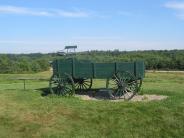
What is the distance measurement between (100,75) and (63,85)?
1.83 metres

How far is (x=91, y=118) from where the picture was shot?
1666 cm

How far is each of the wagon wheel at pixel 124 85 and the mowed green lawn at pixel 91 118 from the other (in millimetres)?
2018

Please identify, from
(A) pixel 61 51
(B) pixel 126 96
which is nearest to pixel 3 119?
(B) pixel 126 96

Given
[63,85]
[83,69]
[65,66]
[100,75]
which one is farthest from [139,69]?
[65,66]

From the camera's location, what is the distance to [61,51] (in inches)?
1091

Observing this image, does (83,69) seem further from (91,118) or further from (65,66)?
(91,118)

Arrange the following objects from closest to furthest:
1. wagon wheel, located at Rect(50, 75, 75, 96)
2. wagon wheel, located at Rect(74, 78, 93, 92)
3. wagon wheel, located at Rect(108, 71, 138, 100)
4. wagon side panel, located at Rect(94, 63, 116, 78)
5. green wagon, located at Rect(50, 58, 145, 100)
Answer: wagon wheel, located at Rect(108, 71, 138, 100)
green wagon, located at Rect(50, 58, 145, 100)
wagon side panel, located at Rect(94, 63, 116, 78)
wagon wheel, located at Rect(50, 75, 75, 96)
wagon wheel, located at Rect(74, 78, 93, 92)

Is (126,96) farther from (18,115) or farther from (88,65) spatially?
(18,115)

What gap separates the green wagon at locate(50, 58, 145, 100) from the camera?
21078mm

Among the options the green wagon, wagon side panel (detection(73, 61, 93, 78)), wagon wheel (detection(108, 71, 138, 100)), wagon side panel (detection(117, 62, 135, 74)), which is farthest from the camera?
wagon side panel (detection(73, 61, 93, 78))

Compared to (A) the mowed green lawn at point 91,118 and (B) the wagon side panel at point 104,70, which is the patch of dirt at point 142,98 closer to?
(A) the mowed green lawn at point 91,118

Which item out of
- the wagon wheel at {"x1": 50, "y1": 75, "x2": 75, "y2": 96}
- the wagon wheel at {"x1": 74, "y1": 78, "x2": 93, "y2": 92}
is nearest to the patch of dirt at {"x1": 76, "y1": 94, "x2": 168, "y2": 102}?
the wagon wheel at {"x1": 50, "y1": 75, "x2": 75, "y2": 96}

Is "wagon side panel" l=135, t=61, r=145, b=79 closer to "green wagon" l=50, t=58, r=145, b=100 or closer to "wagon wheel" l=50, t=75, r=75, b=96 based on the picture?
"green wagon" l=50, t=58, r=145, b=100

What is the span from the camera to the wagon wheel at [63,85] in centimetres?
2202
